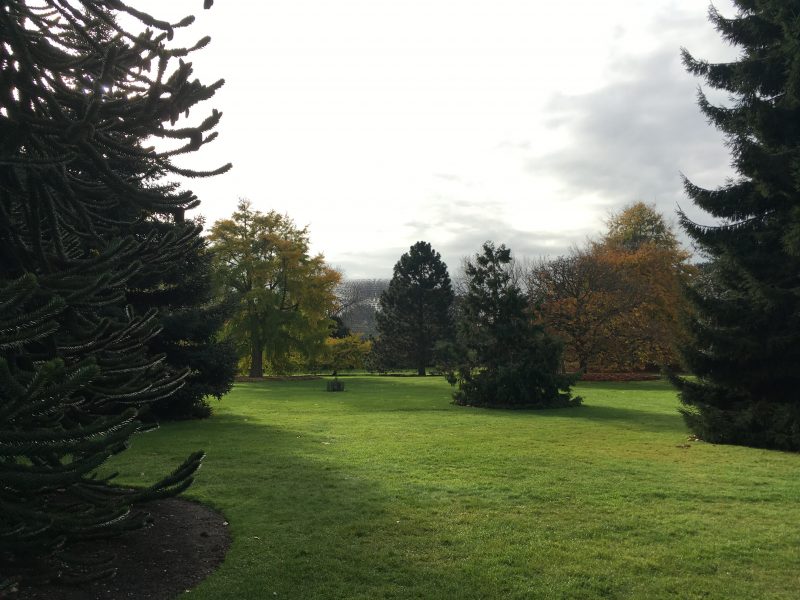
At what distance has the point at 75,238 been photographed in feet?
17.0

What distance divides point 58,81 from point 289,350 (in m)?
32.8

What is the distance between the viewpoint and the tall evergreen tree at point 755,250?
36.4 feet

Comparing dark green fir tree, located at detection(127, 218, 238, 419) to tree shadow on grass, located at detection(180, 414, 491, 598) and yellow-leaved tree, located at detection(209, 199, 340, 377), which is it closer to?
tree shadow on grass, located at detection(180, 414, 491, 598)

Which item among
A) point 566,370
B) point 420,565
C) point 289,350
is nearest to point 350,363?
point 289,350

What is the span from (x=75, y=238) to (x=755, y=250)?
12456 mm

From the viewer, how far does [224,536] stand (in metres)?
5.55

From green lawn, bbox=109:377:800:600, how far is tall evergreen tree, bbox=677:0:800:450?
0.99 m

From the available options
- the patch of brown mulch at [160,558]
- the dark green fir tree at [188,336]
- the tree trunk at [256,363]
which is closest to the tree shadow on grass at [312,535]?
the patch of brown mulch at [160,558]

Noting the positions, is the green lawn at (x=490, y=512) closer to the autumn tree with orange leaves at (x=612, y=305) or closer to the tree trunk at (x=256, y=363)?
the autumn tree with orange leaves at (x=612, y=305)

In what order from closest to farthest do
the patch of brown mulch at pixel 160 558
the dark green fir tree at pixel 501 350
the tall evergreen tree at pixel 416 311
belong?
the patch of brown mulch at pixel 160 558, the dark green fir tree at pixel 501 350, the tall evergreen tree at pixel 416 311

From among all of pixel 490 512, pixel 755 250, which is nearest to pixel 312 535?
pixel 490 512

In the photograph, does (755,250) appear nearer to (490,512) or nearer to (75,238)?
(490,512)

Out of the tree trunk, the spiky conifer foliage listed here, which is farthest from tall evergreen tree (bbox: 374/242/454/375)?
the spiky conifer foliage

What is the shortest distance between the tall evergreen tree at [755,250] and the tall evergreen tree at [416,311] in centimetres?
3295
